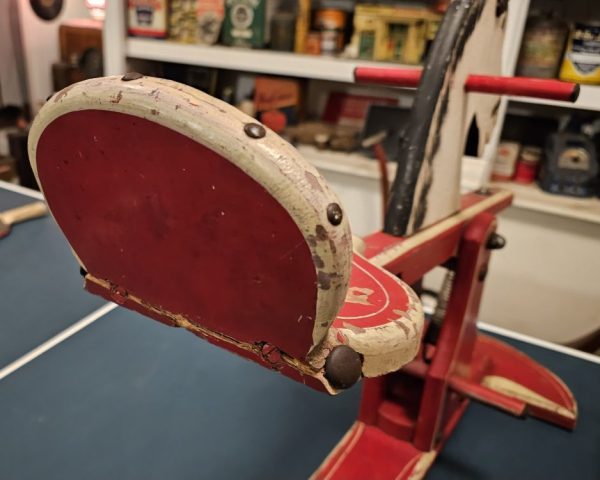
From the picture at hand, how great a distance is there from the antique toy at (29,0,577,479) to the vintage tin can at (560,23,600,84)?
2.37 feet

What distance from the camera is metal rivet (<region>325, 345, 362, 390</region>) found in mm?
399

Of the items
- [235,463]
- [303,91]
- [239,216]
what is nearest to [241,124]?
[239,216]

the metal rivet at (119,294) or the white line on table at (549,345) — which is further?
the white line on table at (549,345)

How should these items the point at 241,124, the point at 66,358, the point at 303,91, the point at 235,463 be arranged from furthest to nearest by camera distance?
the point at 303,91 < the point at 66,358 < the point at 235,463 < the point at 241,124

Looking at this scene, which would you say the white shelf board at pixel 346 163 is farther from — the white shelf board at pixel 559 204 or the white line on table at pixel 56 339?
the white line on table at pixel 56 339

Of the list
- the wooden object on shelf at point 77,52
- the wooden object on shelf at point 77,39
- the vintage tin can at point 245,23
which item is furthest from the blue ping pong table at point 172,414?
the wooden object on shelf at point 77,39

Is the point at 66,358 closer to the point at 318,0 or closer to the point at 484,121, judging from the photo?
the point at 484,121

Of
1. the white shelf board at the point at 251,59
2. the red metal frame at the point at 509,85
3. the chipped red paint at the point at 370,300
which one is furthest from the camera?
the white shelf board at the point at 251,59

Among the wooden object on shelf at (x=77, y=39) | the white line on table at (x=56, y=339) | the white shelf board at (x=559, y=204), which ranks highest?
the wooden object on shelf at (x=77, y=39)

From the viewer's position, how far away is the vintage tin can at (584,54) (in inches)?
49.9

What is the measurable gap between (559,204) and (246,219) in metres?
1.28

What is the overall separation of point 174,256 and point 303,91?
1.54m

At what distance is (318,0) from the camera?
1.77 m

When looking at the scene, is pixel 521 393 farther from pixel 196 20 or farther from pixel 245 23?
pixel 196 20
